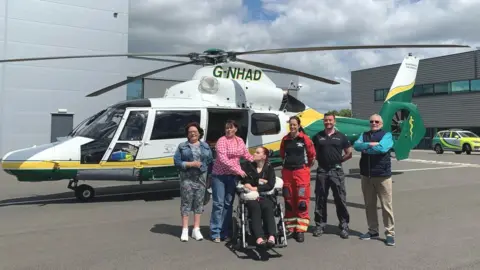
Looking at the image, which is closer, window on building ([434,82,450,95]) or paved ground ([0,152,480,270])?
paved ground ([0,152,480,270])

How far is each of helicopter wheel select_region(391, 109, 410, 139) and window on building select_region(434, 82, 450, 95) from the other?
94.0 feet

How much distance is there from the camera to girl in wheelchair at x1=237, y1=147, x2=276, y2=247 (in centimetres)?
501

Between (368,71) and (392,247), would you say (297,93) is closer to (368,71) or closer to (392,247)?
(368,71)

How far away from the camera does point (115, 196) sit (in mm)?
9836

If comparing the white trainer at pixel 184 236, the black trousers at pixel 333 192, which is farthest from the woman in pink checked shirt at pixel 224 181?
the black trousers at pixel 333 192

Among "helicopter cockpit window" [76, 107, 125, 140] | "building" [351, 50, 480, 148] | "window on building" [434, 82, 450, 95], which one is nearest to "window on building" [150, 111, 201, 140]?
"helicopter cockpit window" [76, 107, 125, 140]

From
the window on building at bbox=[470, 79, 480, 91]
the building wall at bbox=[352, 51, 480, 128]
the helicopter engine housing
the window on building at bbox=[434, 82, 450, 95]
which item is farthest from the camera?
the window on building at bbox=[434, 82, 450, 95]

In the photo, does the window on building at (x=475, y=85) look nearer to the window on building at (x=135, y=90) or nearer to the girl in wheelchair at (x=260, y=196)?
the window on building at (x=135, y=90)

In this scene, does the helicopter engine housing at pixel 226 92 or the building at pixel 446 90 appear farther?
the building at pixel 446 90

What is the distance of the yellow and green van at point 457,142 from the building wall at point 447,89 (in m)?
8.32

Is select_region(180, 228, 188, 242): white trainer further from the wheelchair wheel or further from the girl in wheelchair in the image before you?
the girl in wheelchair

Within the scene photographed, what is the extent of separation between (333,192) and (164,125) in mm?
4565

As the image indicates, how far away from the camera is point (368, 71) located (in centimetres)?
4597

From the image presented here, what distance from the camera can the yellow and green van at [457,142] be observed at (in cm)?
2753
